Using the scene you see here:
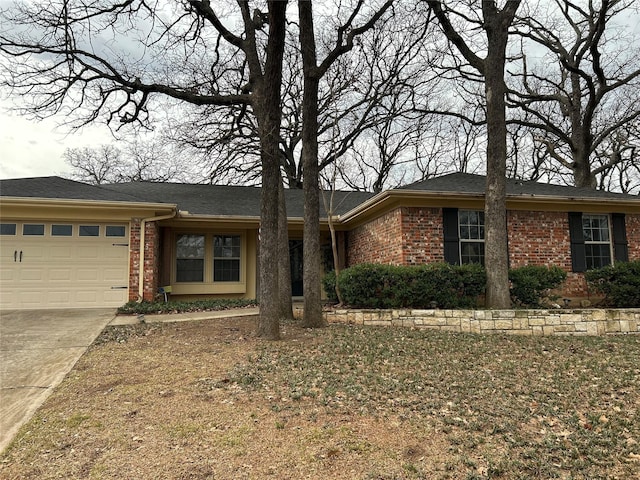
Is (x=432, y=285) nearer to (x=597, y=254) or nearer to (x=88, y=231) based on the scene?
(x=597, y=254)

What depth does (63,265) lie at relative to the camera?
9500mm

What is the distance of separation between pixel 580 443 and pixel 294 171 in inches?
762

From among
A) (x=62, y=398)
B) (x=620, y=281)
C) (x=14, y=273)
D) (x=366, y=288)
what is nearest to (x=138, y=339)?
(x=62, y=398)

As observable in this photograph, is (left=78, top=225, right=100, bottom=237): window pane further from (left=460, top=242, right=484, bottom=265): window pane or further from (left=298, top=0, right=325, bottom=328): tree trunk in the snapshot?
(left=460, top=242, right=484, bottom=265): window pane

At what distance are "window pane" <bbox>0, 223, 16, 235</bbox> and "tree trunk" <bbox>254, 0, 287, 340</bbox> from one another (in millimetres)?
6925

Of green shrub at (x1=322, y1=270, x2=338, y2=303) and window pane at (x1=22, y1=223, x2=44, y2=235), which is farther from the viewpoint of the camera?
green shrub at (x1=322, y1=270, x2=338, y2=303)

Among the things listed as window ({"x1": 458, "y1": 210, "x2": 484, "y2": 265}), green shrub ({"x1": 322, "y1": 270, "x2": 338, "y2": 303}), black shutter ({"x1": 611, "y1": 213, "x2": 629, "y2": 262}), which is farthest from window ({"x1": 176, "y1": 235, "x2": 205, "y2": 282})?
Answer: black shutter ({"x1": 611, "y1": 213, "x2": 629, "y2": 262})

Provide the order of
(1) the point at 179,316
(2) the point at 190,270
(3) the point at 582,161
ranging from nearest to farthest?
(1) the point at 179,316
(2) the point at 190,270
(3) the point at 582,161

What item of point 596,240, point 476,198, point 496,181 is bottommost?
point 596,240

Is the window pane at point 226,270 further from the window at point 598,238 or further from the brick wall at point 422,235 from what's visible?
the window at point 598,238

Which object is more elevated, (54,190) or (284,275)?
(54,190)

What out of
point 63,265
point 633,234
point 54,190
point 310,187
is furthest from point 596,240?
point 54,190

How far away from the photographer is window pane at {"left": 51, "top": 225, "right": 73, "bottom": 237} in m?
9.55

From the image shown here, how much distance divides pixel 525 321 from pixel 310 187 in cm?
480
